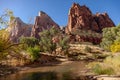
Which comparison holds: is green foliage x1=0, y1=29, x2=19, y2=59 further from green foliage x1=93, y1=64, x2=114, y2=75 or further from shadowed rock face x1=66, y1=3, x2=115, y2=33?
shadowed rock face x1=66, y1=3, x2=115, y2=33

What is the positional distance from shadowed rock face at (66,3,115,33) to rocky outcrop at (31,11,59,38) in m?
15.4

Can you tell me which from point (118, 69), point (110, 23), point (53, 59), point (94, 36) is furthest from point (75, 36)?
point (118, 69)

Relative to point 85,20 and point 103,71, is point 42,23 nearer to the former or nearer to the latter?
point 85,20

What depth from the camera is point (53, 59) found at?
68.8 m

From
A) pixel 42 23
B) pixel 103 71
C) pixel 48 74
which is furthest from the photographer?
pixel 42 23

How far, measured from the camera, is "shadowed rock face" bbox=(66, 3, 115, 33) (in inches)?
6161

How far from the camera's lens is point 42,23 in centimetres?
16925

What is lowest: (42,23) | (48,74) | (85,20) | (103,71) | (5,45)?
(48,74)

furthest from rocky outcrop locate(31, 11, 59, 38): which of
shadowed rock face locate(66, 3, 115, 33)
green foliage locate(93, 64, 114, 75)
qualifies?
green foliage locate(93, 64, 114, 75)

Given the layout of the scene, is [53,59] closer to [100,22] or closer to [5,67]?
[5,67]

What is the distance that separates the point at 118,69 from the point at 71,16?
13900 cm

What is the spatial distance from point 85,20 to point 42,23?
109 feet

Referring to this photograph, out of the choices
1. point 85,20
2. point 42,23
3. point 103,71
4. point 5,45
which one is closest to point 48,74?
point 103,71

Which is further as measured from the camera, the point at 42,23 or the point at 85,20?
the point at 42,23
